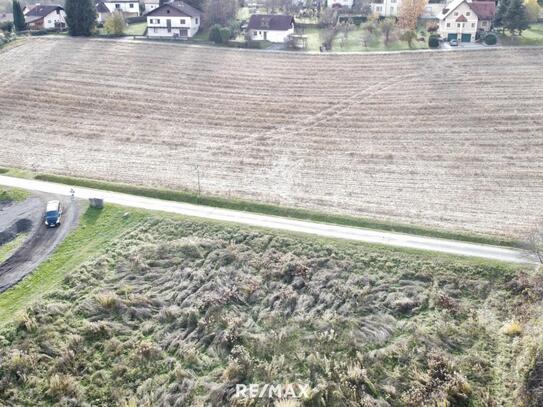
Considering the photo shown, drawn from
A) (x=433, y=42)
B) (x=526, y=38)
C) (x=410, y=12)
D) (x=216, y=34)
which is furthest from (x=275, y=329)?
(x=410, y=12)

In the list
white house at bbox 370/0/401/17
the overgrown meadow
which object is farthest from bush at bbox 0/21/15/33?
the overgrown meadow

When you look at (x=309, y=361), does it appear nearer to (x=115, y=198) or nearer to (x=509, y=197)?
(x=115, y=198)

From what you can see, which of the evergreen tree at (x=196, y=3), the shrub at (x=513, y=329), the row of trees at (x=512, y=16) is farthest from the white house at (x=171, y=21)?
the shrub at (x=513, y=329)

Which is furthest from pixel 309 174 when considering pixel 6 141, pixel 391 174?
pixel 6 141

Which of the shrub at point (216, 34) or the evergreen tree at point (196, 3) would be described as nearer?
the shrub at point (216, 34)

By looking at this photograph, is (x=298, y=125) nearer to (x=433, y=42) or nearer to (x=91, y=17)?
(x=433, y=42)

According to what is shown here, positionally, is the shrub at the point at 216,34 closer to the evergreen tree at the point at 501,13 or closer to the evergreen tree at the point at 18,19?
the evergreen tree at the point at 18,19
